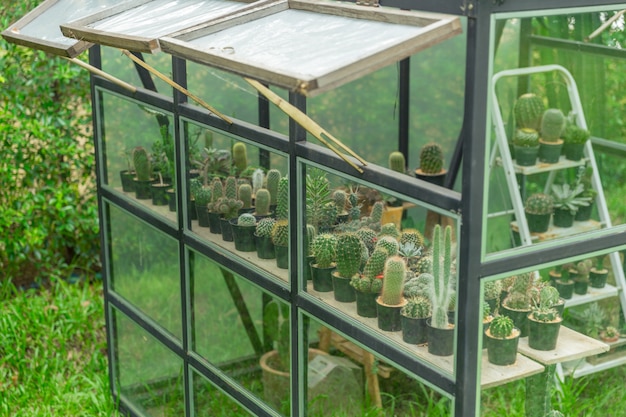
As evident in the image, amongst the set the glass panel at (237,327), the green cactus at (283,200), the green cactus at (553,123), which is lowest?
the glass panel at (237,327)

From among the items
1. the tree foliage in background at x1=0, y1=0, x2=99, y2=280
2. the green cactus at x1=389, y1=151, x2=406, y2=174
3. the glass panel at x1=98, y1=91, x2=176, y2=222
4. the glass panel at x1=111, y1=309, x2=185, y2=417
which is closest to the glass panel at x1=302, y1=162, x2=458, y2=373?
the glass panel at x1=98, y1=91, x2=176, y2=222

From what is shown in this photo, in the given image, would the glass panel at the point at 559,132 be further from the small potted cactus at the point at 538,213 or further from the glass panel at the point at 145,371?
the glass panel at the point at 145,371

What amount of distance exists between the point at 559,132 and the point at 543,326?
896 millimetres

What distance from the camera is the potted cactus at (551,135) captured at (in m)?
3.51

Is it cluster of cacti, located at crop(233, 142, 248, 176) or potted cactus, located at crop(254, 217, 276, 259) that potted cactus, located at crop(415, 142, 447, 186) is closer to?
cluster of cacti, located at crop(233, 142, 248, 176)

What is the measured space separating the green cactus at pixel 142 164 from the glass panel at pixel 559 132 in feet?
5.20

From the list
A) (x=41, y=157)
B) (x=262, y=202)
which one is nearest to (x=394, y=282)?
(x=262, y=202)

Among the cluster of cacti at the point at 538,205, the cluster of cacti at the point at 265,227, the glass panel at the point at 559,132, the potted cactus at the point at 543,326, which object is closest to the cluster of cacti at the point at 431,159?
the glass panel at the point at 559,132

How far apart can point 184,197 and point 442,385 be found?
155cm

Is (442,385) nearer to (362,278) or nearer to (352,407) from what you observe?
(362,278)

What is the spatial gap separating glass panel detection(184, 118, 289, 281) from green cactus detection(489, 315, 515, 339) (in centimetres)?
77

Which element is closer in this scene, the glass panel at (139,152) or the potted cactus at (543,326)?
the potted cactus at (543,326)

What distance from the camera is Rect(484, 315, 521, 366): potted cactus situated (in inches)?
109

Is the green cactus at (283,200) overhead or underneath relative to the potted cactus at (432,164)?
overhead
